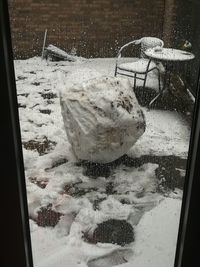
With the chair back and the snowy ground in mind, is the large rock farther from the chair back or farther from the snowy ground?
the chair back

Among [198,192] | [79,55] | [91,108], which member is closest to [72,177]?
[91,108]

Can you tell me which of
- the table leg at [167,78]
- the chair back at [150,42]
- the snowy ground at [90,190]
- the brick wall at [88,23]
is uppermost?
the brick wall at [88,23]

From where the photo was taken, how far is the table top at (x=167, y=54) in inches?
40.6

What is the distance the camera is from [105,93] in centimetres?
175

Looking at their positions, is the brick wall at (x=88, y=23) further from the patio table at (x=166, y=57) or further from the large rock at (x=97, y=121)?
the large rock at (x=97, y=121)

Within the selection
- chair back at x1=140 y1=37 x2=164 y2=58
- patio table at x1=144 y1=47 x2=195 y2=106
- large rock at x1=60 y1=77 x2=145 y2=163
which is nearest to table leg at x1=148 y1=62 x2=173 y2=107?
patio table at x1=144 y1=47 x2=195 y2=106

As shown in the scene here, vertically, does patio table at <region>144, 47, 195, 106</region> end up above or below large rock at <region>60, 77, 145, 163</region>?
above

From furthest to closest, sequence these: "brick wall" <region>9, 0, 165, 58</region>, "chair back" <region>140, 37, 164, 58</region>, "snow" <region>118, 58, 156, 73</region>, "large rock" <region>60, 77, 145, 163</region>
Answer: "large rock" <region>60, 77, 145, 163</region>
"snow" <region>118, 58, 156, 73</region>
"chair back" <region>140, 37, 164, 58</region>
"brick wall" <region>9, 0, 165, 58</region>

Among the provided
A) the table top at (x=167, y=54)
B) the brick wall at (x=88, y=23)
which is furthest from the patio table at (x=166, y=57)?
the brick wall at (x=88, y=23)

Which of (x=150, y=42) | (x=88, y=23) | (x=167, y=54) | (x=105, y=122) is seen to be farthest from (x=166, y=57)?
(x=105, y=122)

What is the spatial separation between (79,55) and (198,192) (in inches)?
21.6

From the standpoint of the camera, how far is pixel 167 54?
3.78ft

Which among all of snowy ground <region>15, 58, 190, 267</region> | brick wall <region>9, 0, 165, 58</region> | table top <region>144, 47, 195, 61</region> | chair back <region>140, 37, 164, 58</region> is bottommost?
snowy ground <region>15, 58, 190, 267</region>

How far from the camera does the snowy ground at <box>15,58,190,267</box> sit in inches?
47.2
